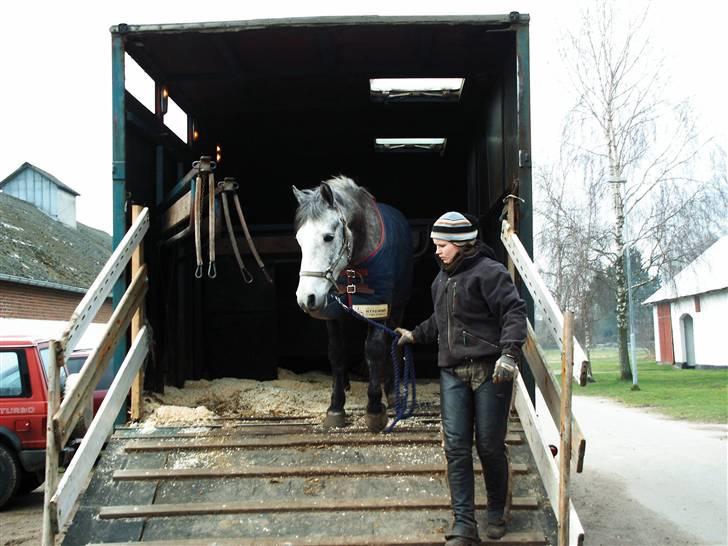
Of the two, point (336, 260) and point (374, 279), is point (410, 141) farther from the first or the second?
point (336, 260)

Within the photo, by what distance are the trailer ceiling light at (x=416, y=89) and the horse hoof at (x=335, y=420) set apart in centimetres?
386

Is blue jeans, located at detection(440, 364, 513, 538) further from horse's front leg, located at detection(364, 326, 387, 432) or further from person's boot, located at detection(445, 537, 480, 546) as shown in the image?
horse's front leg, located at detection(364, 326, 387, 432)

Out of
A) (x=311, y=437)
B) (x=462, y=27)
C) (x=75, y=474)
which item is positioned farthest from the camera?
(x=462, y=27)

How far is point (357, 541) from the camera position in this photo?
3.75 metres

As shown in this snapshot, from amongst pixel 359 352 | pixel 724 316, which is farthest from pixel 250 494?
pixel 724 316

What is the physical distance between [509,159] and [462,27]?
1100 mm

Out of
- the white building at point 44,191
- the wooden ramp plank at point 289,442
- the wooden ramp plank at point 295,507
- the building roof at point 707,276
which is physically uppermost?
the white building at point 44,191

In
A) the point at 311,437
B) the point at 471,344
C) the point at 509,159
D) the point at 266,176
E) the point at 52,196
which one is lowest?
the point at 311,437

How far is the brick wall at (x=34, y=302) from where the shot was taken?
55.9 feet

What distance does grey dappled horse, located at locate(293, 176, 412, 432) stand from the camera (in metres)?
4.54

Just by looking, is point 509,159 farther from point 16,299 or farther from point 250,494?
point 16,299

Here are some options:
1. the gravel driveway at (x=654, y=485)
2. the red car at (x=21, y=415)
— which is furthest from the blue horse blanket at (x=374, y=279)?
the red car at (x=21, y=415)

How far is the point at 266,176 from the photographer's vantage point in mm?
8945

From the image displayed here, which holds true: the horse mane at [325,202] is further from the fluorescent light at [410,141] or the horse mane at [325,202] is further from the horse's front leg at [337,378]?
the fluorescent light at [410,141]
